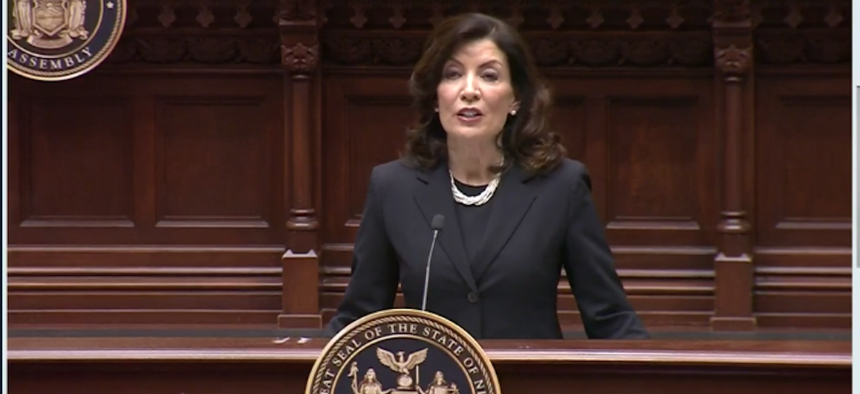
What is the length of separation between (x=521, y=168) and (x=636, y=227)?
407 centimetres

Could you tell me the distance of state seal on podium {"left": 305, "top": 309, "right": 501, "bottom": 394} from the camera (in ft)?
5.67

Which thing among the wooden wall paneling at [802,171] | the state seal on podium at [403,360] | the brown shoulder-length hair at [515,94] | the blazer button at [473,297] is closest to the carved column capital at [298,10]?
the wooden wall paneling at [802,171]

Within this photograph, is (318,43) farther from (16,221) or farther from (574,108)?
(16,221)

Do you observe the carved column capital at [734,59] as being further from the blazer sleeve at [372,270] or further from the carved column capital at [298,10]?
the blazer sleeve at [372,270]

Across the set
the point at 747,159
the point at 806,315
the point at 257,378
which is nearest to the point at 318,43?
the point at 747,159

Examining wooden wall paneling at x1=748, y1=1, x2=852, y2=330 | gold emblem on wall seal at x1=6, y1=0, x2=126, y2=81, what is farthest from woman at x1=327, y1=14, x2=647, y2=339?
wooden wall paneling at x1=748, y1=1, x2=852, y2=330

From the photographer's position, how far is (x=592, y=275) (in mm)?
2543

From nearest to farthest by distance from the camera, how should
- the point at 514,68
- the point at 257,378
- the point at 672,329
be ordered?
the point at 257,378 → the point at 514,68 → the point at 672,329

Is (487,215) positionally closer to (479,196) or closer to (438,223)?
(479,196)

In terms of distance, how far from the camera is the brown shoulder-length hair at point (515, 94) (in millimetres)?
2523

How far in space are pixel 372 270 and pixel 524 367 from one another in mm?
842

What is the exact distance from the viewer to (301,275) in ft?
21.1

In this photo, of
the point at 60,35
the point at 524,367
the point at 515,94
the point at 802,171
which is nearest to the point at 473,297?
the point at 515,94

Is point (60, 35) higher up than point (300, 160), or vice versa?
point (60, 35)
